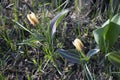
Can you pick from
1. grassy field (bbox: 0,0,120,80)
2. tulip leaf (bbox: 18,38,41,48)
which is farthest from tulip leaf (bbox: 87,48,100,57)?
tulip leaf (bbox: 18,38,41,48)

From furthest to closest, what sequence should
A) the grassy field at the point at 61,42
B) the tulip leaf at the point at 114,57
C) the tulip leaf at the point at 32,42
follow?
the tulip leaf at the point at 32,42, the grassy field at the point at 61,42, the tulip leaf at the point at 114,57

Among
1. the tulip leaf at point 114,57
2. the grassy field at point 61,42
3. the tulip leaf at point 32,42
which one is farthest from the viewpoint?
the tulip leaf at point 32,42

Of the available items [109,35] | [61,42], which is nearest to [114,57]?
[109,35]

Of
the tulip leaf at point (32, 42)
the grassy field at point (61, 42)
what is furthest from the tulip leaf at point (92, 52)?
the tulip leaf at point (32, 42)

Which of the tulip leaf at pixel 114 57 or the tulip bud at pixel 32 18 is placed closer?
the tulip leaf at pixel 114 57

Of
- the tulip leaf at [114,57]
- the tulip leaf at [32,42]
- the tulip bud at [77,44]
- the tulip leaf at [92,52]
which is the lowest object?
the tulip leaf at [114,57]

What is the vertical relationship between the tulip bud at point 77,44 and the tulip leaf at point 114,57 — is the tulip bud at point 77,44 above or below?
above

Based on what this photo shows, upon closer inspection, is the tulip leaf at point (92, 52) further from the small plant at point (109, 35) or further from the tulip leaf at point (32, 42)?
the tulip leaf at point (32, 42)
